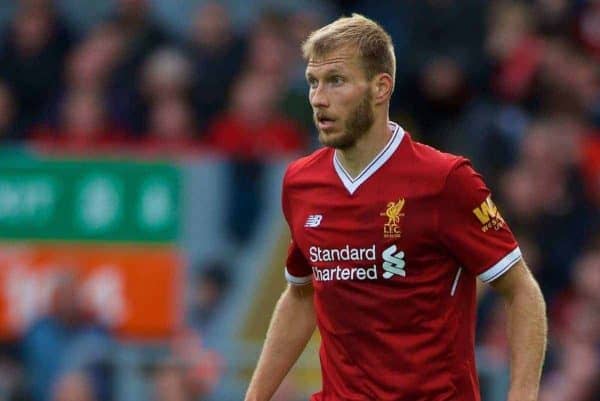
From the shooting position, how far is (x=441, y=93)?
12047 mm

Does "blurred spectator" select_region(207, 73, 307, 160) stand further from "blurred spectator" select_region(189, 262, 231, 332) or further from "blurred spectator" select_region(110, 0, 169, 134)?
"blurred spectator" select_region(189, 262, 231, 332)

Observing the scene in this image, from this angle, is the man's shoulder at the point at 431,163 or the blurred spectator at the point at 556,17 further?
the blurred spectator at the point at 556,17

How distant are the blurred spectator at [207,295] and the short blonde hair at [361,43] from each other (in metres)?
5.33

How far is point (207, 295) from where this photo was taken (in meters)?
10.7

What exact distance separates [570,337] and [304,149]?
8.26ft

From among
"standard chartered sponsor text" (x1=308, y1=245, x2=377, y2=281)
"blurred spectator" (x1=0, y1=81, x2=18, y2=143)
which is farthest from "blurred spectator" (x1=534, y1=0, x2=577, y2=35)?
"standard chartered sponsor text" (x1=308, y1=245, x2=377, y2=281)

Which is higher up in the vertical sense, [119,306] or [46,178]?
[46,178]

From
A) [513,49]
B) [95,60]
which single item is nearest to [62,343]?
[95,60]

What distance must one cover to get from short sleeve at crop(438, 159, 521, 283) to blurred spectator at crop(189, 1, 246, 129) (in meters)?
6.89

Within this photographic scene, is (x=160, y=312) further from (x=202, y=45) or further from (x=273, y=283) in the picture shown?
(x=202, y=45)

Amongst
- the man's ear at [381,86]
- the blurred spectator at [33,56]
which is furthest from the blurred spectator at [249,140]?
the man's ear at [381,86]

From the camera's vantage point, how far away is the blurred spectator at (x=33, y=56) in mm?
12766

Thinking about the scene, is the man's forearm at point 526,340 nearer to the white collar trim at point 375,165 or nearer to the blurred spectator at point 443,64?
the white collar trim at point 375,165

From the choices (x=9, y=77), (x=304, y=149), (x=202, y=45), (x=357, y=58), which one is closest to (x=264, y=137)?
(x=304, y=149)
